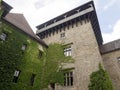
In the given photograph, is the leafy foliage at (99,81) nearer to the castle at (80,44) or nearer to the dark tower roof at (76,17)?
the castle at (80,44)

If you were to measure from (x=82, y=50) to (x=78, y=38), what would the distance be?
6.56ft

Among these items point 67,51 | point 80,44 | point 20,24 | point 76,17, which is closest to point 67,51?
point 67,51

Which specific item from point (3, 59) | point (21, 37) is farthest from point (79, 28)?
point (3, 59)

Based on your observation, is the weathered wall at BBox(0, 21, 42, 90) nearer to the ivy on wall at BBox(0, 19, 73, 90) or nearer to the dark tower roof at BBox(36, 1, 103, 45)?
the ivy on wall at BBox(0, 19, 73, 90)

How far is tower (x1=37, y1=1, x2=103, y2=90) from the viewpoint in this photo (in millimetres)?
16547

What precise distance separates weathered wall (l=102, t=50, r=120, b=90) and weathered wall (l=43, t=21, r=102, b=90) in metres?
2.93

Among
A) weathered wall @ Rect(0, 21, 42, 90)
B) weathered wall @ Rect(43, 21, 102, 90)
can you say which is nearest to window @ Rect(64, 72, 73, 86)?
weathered wall @ Rect(43, 21, 102, 90)

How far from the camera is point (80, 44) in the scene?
18.7 meters

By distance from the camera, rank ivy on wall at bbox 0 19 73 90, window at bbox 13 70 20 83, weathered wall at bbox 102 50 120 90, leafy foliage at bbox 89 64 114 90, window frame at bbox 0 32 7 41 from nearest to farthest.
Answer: ivy on wall at bbox 0 19 73 90
leafy foliage at bbox 89 64 114 90
window frame at bbox 0 32 7 41
window at bbox 13 70 20 83
weathered wall at bbox 102 50 120 90

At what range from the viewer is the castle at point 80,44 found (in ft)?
54.6

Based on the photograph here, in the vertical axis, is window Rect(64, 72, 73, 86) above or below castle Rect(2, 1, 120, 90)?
below

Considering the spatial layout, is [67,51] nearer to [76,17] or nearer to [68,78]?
[68,78]

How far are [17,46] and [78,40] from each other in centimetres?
818

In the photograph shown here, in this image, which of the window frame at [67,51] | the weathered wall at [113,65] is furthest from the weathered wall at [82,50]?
the weathered wall at [113,65]
